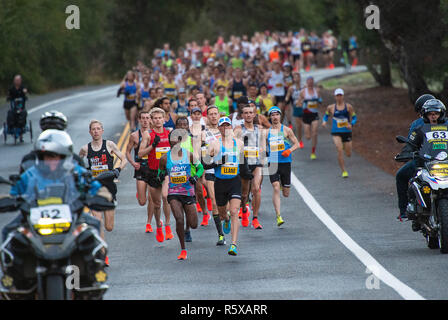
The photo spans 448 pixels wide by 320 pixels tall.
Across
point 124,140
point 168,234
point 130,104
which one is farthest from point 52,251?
point 130,104

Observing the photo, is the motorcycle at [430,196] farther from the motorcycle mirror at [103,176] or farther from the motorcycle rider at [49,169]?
the motorcycle rider at [49,169]

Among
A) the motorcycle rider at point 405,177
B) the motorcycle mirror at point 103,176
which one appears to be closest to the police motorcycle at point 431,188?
the motorcycle rider at point 405,177

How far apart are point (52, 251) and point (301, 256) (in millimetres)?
5443

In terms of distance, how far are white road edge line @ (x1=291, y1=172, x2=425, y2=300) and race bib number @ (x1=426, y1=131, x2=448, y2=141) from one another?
6.22 feet

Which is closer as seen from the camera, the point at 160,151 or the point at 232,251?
the point at 232,251

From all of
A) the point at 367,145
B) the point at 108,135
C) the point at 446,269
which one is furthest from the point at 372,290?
the point at 108,135

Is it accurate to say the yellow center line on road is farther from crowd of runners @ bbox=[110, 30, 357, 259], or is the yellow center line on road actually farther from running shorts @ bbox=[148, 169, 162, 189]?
running shorts @ bbox=[148, 169, 162, 189]

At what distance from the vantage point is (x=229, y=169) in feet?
48.4

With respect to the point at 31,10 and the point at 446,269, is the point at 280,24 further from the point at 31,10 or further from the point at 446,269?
the point at 446,269

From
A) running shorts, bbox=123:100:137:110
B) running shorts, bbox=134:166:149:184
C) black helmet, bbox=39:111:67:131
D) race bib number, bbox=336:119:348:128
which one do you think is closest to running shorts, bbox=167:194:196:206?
running shorts, bbox=134:166:149:184

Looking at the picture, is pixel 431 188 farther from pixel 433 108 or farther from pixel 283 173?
pixel 283 173

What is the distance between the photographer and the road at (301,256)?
11539 mm

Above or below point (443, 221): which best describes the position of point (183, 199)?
above

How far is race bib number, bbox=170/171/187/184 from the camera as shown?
14320 millimetres
